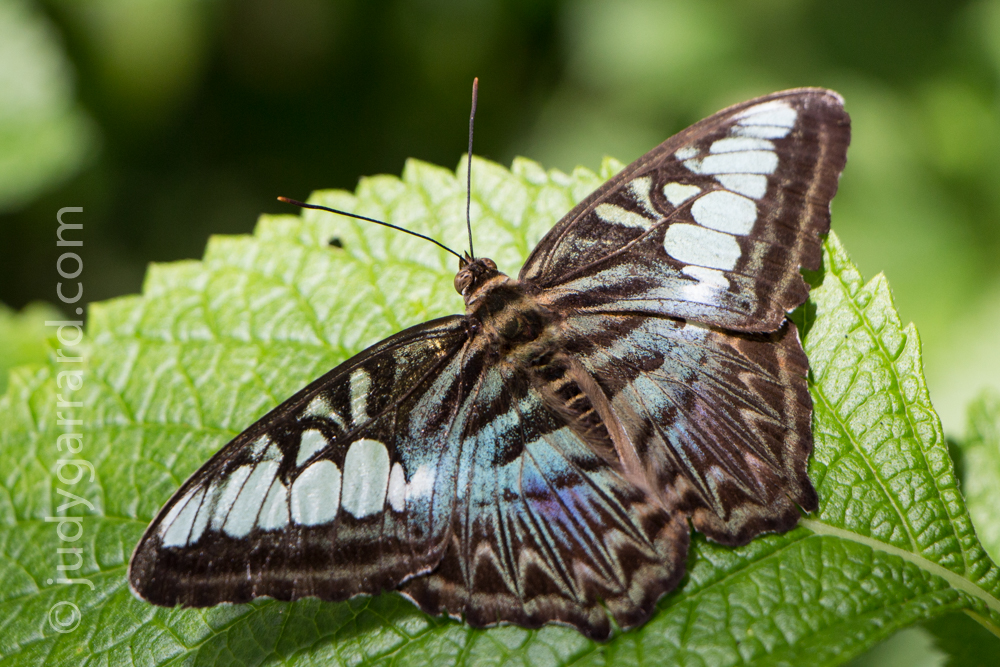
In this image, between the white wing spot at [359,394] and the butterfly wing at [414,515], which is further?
the white wing spot at [359,394]

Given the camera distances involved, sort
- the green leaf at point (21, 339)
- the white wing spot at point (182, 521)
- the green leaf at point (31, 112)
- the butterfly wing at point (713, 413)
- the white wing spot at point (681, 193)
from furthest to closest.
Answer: the green leaf at point (31, 112), the green leaf at point (21, 339), the white wing spot at point (681, 193), the butterfly wing at point (713, 413), the white wing spot at point (182, 521)

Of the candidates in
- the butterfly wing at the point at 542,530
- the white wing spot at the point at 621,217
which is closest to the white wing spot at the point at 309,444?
the butterfly wing at the point at 542,530

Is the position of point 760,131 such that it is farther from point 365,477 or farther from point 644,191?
point 365,477

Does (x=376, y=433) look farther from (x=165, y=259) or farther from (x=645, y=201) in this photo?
(x=165, y=259)

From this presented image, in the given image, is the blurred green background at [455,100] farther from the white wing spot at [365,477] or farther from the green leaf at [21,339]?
the white wing spot at [365,477]

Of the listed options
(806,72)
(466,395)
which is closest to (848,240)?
(806,72)

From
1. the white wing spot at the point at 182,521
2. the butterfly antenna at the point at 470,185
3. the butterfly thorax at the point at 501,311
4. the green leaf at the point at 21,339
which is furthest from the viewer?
the green leaf at the point at 21,339

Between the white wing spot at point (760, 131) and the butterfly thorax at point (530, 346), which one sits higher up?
the white wing spot at point (760, 131)

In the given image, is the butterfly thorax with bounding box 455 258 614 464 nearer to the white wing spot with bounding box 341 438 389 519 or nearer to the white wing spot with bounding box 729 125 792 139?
the white wing spot with bounding box 341 438 389 519

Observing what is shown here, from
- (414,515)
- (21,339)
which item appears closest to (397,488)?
(414,515)
